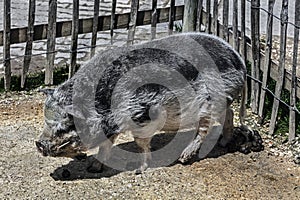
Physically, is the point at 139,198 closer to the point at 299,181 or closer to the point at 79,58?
the point at 299,181

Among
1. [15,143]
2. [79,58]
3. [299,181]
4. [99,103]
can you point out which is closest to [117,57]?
[99,103]

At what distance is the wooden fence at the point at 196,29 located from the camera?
697cm

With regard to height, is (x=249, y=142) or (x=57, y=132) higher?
(x=57, y=132)

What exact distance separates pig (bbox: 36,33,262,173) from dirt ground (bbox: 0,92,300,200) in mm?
215

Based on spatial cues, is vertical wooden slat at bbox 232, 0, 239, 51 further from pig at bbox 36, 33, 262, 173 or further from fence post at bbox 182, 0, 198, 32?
pig at bbox 36, 33, 262, 173

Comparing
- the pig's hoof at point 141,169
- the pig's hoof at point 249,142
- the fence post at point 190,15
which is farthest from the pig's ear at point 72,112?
the fence post at point 190,15

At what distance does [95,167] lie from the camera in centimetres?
618

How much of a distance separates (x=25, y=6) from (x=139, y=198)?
7005 mm

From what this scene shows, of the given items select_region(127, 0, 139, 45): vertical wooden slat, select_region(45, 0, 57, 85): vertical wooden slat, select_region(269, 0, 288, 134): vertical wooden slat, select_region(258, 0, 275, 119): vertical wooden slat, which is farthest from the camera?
select_region(127, 0, 139, 45): vertical wooden slat

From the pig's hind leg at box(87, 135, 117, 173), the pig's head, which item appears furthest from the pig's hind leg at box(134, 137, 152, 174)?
the pig's head

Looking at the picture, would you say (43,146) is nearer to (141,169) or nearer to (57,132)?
(57,132)

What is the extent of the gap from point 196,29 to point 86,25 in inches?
56.3

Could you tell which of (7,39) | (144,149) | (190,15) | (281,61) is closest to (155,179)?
(144,149)

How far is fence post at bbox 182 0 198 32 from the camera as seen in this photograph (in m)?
7.98
